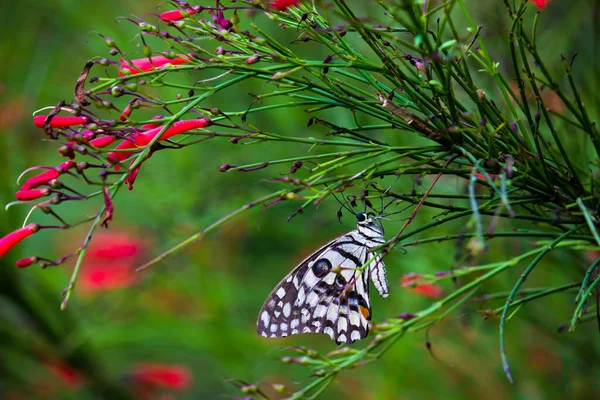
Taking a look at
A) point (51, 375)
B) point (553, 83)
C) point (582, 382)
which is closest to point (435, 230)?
point (582, 382)

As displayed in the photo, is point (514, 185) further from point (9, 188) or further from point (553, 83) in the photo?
point (9, 188)

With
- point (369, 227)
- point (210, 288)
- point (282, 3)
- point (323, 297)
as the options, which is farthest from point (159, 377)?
point (282, 3)

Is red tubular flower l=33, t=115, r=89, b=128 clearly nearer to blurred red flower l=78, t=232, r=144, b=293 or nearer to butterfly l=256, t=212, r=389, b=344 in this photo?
Answer: butterfly l=256, t=212, r=389, b=344

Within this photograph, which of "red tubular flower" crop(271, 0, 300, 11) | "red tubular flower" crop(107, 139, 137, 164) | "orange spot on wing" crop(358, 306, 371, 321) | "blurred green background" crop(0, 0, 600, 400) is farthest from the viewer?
"blurred green background" crop(0, 0, 600, 400)

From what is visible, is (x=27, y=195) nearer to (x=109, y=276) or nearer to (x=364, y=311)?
(x=364, y=311)

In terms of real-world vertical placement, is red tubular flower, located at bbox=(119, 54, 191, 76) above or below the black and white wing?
above

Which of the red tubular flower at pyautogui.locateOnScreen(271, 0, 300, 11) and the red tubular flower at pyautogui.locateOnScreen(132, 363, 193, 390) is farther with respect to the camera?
the red tubular flower at pyautogui.locateOnScreen(132, 363, 193, 390)

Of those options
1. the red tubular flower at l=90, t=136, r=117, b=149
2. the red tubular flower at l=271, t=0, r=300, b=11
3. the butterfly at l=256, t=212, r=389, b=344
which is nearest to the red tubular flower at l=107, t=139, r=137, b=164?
the red tubular flower at l=90, t=136, r=117, b=149
